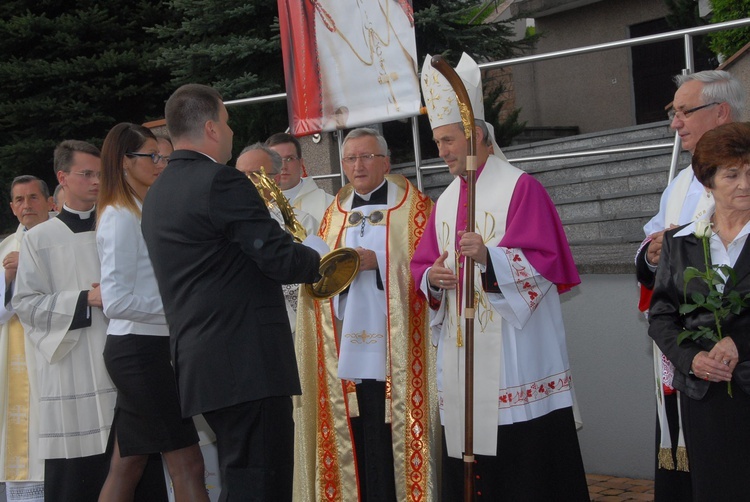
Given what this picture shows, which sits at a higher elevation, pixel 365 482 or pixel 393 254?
pixel 393 254

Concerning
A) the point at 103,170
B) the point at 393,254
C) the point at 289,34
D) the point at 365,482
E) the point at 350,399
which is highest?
the point at 289,34

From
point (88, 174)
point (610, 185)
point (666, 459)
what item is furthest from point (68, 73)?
point (666, 459)

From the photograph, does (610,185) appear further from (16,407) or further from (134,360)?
(16,407)

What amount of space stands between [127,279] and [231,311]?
871 millimetres

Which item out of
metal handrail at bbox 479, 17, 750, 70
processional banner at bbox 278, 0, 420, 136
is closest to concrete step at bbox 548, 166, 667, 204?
metal handrail at bbox 479, 17, 750, 70

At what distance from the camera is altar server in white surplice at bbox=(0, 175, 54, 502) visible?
5.82 meters

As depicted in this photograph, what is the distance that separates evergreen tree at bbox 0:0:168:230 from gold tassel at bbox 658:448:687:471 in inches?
369

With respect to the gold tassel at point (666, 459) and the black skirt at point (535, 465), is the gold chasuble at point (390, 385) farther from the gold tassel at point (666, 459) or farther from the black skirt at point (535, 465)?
the gold tassel at point (666, 459)

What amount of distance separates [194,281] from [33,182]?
2981 mm

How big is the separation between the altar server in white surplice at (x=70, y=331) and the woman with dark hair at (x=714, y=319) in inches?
116

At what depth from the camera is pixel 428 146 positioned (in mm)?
10328

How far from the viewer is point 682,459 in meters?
4.23

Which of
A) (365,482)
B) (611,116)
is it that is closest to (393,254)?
(365,482)

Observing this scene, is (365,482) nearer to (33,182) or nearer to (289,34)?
(33,182)
